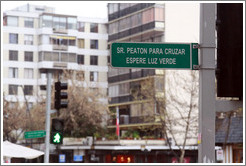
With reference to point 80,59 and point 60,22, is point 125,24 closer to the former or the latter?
point 80,59

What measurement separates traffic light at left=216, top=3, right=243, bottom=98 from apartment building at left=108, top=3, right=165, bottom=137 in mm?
57362

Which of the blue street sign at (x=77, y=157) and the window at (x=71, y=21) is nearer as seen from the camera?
the blue street sign at (x=77, y=157)

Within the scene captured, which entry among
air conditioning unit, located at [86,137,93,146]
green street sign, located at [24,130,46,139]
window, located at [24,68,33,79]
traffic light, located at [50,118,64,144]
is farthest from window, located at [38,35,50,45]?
traffic light, located at [50,118,64,144]

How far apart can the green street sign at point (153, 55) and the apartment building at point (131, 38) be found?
2247 inches

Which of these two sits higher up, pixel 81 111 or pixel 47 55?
pixel 47 55

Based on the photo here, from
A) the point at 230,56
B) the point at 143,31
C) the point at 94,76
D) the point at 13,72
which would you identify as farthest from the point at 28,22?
the point at 230,56

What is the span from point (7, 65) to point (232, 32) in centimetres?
7584

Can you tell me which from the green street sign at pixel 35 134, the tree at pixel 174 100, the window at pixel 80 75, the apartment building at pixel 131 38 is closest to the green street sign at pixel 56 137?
the green street sign at pixel 35 134

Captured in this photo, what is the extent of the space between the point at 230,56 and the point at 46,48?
75487 mm

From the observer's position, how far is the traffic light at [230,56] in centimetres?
769

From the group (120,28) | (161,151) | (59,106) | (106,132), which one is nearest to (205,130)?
(59,106)

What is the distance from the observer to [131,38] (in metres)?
76.1

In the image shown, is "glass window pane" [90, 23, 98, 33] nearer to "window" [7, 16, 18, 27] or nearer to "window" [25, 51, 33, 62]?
"window" [25, 51, 33, 62]

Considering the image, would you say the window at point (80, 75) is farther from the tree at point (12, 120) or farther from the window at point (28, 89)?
the window at point (28, 89)
